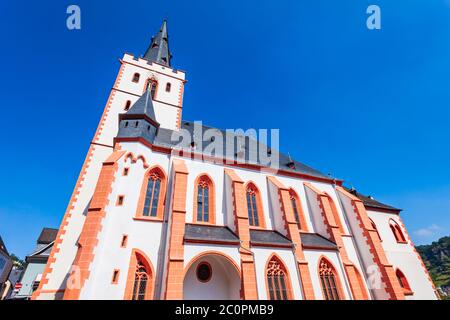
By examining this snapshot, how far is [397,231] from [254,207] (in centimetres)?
1473

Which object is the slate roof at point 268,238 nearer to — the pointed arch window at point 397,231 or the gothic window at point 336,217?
the gothic window at point 336,217

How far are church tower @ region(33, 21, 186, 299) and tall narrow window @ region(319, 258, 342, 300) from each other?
42.7 ft

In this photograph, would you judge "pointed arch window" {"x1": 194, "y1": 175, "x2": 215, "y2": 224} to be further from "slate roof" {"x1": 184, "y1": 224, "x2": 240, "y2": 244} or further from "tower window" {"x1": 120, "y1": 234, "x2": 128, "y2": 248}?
"tower window" {"x1": 120, "y1": 234, "x2": 128, "y2": 248}

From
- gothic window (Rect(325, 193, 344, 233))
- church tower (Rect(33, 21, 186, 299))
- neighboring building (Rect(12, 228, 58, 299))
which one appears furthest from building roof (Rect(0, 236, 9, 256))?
gothic window (Rect(325, 193, 344, 233))

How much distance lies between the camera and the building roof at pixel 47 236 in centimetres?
2712

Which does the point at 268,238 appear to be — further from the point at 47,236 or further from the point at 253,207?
the point at 47,236

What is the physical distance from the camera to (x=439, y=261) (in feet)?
226

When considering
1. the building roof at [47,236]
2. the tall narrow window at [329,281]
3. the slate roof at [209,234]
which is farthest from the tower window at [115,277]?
the building roof at [47,236]

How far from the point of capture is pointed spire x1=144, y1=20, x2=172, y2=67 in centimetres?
2227

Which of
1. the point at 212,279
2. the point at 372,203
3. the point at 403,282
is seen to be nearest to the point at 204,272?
the point at 212,279
